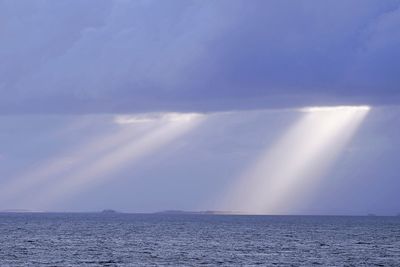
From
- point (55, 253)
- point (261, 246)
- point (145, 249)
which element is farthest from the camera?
point (261, 246)

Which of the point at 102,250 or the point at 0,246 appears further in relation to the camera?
the point at 0,246

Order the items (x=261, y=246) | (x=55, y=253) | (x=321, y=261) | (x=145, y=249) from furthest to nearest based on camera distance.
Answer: (x=261, y=246) → (x=145, y=249) → (x=55, y=253) → (x=321, y=261)

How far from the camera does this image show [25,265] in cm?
9681

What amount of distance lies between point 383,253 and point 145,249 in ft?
106

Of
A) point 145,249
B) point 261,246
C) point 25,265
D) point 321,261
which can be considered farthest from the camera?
point 261,246

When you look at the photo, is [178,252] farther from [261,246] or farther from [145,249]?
[261,246]

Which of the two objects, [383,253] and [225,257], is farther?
[383,253]

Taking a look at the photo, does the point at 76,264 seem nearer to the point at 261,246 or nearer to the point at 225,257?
the point at 225,257

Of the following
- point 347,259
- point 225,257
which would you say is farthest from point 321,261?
point 225,257

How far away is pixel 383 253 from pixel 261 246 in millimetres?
21906

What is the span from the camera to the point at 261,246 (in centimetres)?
13800

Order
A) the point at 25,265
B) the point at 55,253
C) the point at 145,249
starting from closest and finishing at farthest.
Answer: the point at 25,265, the point at 55,253, the point at 145,249

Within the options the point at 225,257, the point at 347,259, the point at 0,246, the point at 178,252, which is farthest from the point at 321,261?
the point at 0,246

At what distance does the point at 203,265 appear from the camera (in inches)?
3858
